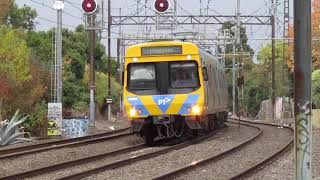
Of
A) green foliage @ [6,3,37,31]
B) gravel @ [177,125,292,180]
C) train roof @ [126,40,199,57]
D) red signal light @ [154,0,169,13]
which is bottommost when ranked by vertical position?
gravel @ [177,125,292,180]

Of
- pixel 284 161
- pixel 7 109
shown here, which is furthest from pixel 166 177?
pixel 7 109

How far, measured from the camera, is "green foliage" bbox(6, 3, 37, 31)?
2598 inches

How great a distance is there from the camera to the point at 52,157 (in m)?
17.0

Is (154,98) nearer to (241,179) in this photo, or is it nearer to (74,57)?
(241,179)

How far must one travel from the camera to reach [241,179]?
12.1 meters

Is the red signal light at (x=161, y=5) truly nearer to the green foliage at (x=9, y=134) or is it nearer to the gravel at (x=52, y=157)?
the gravel at (x=52, y=157)

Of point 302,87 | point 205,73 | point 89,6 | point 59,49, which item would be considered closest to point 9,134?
point 59,49

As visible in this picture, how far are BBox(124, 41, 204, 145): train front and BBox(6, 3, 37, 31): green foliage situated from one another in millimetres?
47369

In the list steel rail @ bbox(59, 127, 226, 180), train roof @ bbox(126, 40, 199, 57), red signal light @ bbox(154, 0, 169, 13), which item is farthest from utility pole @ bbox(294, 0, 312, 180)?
red signal light @ bbox(154, 0, 169, 13)

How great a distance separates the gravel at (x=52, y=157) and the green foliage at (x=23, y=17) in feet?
152

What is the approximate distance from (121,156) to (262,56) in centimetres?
9129

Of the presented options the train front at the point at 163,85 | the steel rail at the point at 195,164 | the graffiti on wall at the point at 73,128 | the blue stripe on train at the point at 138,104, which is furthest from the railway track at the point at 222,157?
the graffiti on wall at the point at 73,128

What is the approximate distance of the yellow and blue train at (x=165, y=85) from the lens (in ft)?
64.0

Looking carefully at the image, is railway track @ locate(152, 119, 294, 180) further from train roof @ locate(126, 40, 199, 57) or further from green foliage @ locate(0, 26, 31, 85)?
green foliage @ locate(0, 26, 31, 85)
